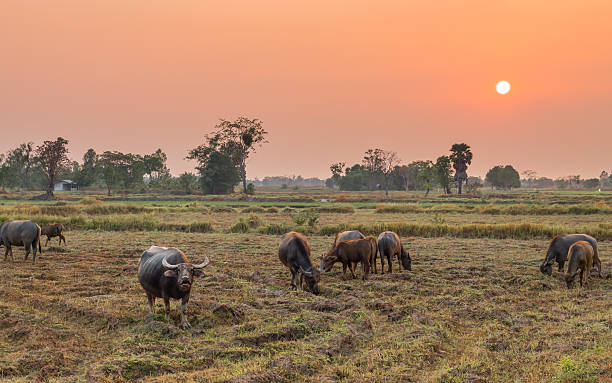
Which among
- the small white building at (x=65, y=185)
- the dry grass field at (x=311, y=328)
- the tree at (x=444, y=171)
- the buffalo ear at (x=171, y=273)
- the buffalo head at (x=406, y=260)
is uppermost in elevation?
the tree at (x=444, y=171)

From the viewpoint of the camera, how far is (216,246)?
69.6ft

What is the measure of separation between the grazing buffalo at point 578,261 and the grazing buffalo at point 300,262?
7.66 metres

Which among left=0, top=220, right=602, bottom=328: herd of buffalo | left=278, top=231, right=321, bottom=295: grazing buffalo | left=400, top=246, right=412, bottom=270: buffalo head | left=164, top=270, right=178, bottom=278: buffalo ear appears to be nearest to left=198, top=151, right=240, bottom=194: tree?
left=0, top=220, right=602, bottom=328: herd of buffalo

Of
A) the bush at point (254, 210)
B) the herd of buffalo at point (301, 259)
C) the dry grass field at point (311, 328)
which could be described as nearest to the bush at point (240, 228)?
the dry grass field at point (311, 328)

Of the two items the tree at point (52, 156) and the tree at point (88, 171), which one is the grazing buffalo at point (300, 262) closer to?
the tree at point (52, 156)

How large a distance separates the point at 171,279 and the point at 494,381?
644 centimetres

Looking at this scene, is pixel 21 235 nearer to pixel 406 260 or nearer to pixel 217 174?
pixel 406 260

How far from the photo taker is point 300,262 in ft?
39.4

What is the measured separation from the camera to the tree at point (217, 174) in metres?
91.4

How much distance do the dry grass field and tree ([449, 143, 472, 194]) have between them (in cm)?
8251

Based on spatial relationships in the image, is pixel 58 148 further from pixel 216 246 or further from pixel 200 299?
pixel 200 299

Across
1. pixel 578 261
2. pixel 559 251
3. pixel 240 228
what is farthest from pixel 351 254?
pixel 240 228

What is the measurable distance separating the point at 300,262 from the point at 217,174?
82.3 meters

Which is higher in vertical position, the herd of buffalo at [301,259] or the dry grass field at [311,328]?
the herd of buffalo at [301,259]
